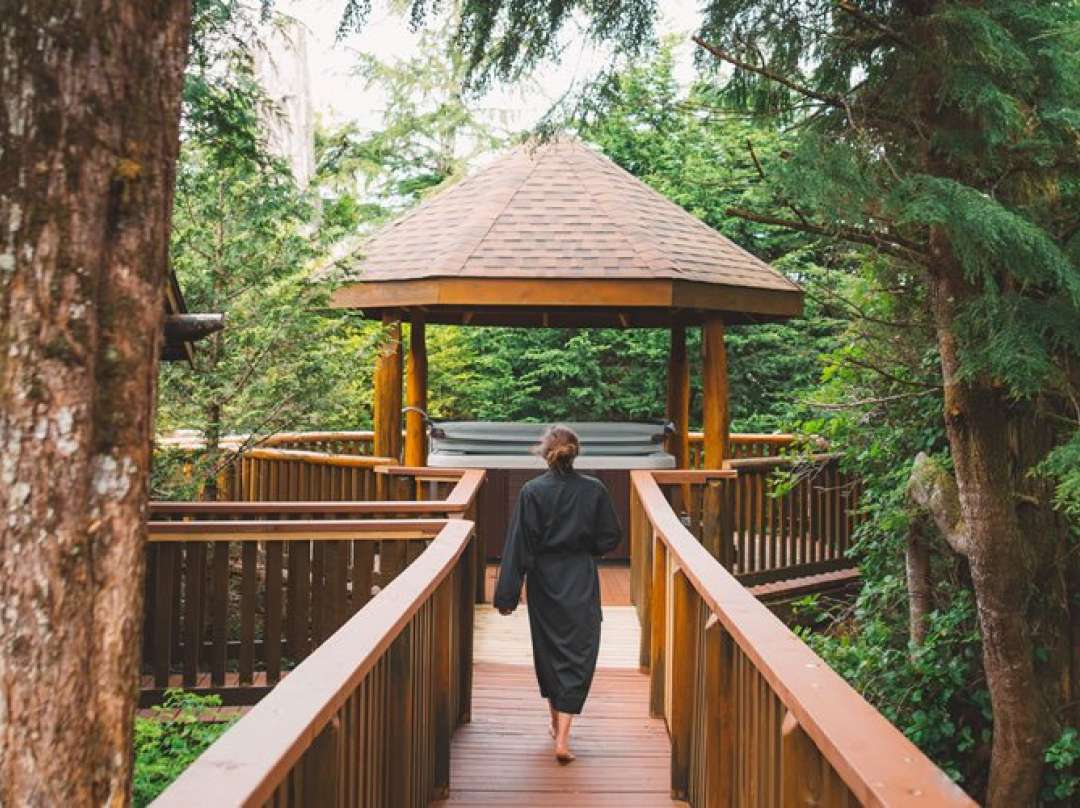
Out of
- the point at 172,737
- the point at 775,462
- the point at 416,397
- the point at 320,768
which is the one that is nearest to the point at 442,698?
the point at 172,737

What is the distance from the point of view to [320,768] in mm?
2254

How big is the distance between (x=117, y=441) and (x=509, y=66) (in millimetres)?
4533

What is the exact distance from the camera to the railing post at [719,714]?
347 cm

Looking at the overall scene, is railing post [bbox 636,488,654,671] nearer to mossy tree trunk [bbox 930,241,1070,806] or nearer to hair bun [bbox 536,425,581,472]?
hair bun [bbox 536,425,581,472]

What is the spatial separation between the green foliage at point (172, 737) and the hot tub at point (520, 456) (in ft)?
17.4

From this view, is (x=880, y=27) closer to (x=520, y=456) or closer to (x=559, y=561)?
(x=559, y=561)

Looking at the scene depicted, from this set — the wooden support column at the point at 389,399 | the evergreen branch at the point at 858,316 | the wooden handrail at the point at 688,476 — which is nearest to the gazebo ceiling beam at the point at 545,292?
the wooden support column at the point at 389,399

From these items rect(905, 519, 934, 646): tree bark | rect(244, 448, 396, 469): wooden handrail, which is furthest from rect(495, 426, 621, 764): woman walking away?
rect(244, 448, 396, 469): wooden handrail

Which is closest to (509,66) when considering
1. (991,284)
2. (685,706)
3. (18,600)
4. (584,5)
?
(584,5)

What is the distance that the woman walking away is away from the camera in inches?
210

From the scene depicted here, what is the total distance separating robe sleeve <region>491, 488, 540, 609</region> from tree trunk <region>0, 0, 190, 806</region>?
310cm

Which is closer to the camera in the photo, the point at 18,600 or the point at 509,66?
the point at 18,600

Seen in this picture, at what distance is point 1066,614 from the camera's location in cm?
588

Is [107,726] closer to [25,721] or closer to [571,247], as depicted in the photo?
[25,721]
